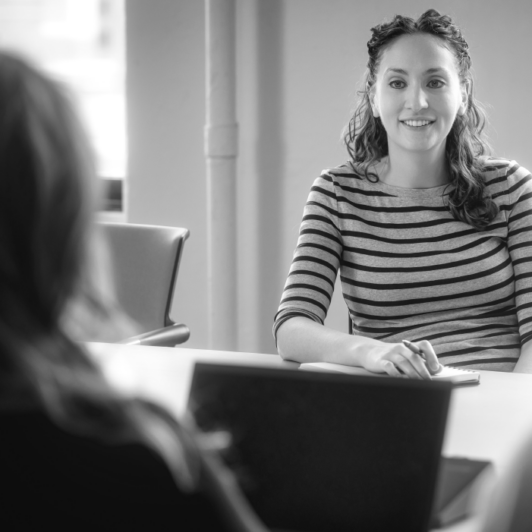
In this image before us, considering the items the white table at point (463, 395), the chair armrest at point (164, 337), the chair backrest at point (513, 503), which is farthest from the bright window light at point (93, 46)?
the chair backrest at point (513, 503)

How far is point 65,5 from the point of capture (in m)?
3.87

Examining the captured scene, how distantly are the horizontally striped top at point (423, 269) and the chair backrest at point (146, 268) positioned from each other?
0.53m

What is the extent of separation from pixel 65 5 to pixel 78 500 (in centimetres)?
360

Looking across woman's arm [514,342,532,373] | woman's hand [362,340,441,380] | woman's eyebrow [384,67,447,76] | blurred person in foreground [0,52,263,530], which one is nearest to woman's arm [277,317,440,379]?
woman's hand [362,340,441,380]

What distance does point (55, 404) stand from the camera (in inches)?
24.0

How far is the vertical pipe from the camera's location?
137 inches

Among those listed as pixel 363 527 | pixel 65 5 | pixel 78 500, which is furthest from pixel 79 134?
pixel 65 5

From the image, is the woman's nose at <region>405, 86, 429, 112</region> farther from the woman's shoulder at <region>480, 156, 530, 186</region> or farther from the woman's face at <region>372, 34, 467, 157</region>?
the woman's shoulder at <region>480, 156, 530, 186</region>

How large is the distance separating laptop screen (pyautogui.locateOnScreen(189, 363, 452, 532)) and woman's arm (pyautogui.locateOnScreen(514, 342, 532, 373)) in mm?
968

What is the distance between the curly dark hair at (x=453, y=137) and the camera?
214cm

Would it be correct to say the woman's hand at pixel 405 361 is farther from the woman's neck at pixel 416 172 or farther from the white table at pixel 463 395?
the woman's neck at pixel 416 172

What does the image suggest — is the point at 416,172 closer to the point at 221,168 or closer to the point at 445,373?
the point at 445,373

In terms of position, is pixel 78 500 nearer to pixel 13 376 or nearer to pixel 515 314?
pixel 13 376

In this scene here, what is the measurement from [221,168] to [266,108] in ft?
1.02
